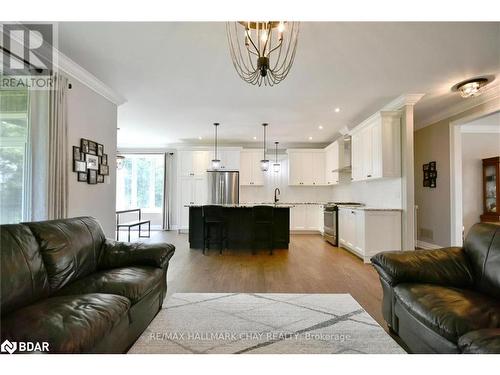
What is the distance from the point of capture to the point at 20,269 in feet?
5.38

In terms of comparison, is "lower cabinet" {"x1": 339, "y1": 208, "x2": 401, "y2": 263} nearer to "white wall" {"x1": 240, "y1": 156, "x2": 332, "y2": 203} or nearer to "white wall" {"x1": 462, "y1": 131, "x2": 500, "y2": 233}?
"white wall" {"x1": 462, "y1": 131, "x2": 500, "y2": 233}

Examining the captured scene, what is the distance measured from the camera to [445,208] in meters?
5.11

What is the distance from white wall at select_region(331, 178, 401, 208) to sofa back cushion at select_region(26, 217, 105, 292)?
4494 millimetres

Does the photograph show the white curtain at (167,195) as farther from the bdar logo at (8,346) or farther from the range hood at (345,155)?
the bdar logo at (8,346)

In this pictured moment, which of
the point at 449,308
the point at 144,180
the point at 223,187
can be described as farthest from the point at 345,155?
the point at 144,180

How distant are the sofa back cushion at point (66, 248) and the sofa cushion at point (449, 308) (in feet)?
8.11

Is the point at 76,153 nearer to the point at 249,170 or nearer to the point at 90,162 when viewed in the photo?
the point at 90,162

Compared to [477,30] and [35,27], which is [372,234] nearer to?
[477,30]

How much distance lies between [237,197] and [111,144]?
3.88 meters

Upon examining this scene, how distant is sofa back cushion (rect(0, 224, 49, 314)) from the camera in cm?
153

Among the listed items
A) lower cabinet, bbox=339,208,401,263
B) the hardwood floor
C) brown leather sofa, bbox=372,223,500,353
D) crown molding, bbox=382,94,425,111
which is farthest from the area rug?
crown molding, bbox=382,94,425,111

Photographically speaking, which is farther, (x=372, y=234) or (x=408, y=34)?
(x=372, y=234)
